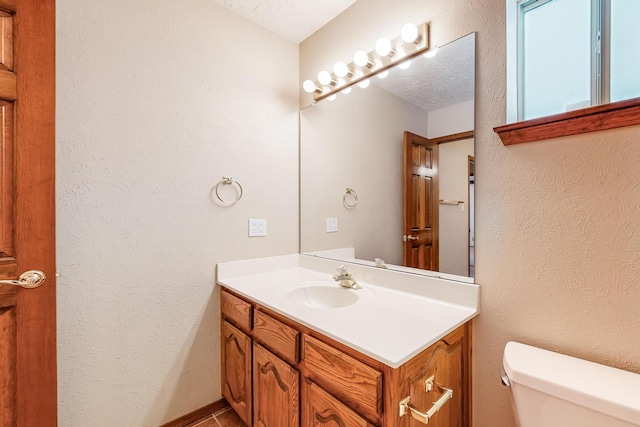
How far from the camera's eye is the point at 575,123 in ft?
3.08

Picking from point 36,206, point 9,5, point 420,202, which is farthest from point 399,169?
point 9,5

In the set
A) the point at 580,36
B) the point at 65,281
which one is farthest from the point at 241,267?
the point at 580,36

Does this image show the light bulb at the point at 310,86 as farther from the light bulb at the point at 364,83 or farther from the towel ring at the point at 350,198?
the towel ring at the point at 350,198

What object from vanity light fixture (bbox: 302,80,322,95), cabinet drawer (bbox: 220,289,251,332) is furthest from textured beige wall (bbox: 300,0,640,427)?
cabinet drawer (bbox: 220,289,251,332)

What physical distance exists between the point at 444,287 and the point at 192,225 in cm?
133

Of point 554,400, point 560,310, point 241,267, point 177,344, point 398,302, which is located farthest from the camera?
point 241,267

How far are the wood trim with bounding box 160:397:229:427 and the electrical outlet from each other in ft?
3.29

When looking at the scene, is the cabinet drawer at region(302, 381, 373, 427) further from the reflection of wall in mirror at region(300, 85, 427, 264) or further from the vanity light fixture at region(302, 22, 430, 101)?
the vanity light fixture at region(302, 22, 430, 101)

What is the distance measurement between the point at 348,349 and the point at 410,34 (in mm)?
1374

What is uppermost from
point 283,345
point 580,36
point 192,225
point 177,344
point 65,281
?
point 580,36

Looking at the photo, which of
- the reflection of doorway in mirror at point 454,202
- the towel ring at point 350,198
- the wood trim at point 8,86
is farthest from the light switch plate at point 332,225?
the wood trim at point 8,86

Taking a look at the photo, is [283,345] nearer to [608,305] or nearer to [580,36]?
[608,305]

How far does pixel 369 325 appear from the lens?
103 cm

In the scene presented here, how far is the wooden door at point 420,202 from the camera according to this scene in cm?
140
